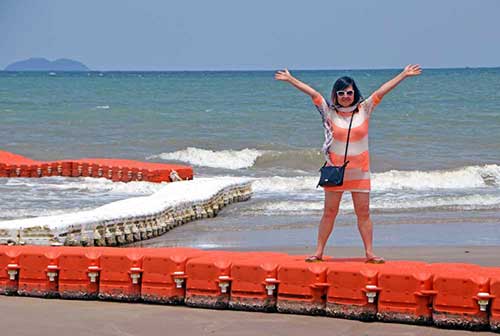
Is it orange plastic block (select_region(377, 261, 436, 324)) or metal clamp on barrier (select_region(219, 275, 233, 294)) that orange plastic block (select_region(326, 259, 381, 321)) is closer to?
orange plastic block (select_region(377, 261, 436, 324))

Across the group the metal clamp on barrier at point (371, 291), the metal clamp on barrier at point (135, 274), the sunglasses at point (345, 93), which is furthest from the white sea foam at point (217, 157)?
the metal clamp on barrier at point (371, 291)

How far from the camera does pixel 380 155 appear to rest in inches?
1378

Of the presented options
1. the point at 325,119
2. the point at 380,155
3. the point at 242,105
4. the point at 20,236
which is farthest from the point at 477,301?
the point at 242,105

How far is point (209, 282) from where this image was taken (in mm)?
9422

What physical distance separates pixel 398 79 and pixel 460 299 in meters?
2.05

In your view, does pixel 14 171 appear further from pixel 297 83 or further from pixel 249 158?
pixel 297 83

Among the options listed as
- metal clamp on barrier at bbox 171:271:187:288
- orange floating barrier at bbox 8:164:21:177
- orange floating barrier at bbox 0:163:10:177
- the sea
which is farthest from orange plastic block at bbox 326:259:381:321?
orange floating barrier at bbox 0:163:10:177

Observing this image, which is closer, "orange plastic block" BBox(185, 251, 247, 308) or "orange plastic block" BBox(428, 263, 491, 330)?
"orange plastic block" BBox(428, 263, 491, 330)

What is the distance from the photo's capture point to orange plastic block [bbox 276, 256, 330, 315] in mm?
8977

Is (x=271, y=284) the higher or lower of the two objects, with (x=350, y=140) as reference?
lower

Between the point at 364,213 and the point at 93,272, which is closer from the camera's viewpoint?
the point at 364,213

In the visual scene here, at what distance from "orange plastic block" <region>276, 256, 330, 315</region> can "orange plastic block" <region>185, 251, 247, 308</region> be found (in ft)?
1.64

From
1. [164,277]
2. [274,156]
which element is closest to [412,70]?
[164,277]

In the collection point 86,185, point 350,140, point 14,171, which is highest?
point 14,171
